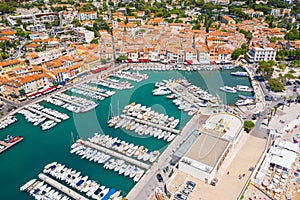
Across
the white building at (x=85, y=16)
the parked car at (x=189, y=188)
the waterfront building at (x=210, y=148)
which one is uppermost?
the white building at (x=85, y=16)

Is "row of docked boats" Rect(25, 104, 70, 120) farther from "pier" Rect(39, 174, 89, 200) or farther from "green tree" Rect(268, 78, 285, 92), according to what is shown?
Result: "green tree" Rect(268, 78, 285, 92)

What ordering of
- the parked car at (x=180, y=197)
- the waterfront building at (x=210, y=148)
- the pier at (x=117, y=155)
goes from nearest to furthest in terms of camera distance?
the parked car at (x=180, y=197) < the waterfront building at (x=210, y=148) < the pier at (x=117, y=155)

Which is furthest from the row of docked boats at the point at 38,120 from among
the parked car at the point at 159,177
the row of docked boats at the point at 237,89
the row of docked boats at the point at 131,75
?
the row of docked boats at the point at 237,89

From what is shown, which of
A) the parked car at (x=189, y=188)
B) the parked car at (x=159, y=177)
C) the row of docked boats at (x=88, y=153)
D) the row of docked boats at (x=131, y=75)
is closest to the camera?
the parked car at (x=189, y=188)

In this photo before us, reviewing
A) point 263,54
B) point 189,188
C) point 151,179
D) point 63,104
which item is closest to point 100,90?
point 63,104

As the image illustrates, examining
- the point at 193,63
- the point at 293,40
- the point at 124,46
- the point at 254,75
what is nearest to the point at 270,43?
the point at 293,40

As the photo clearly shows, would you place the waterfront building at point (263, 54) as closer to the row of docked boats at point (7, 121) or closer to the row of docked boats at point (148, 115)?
the row of docked boats at point (148, 115)
